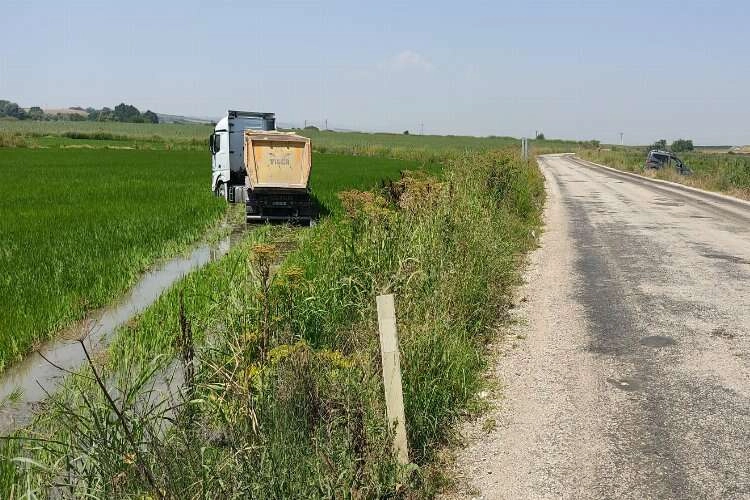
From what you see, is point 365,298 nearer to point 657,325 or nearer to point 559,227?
point 657,325

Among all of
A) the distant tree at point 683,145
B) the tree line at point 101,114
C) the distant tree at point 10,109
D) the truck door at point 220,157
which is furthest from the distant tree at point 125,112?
the truck door at point 220,157

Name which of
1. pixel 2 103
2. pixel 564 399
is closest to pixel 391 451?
pixel 564 399

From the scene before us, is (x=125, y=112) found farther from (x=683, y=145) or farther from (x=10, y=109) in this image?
(x=683, y=145)

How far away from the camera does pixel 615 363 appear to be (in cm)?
617

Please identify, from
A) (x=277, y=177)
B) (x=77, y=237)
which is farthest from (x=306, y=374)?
(x=277, y=177)

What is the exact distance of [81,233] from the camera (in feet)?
42.6

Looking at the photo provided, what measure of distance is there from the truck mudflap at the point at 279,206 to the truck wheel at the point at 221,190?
157 inches

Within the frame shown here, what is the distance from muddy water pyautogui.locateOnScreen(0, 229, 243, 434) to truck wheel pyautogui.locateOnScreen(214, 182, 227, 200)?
31.8ft

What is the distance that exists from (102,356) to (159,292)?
3.32m

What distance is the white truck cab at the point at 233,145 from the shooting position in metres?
20.9

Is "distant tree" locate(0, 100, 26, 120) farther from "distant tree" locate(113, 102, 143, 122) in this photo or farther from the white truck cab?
the white truck cab

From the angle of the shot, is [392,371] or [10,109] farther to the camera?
[10,109]

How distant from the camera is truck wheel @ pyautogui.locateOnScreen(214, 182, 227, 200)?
20984 mm

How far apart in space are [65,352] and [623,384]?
6205 mm
